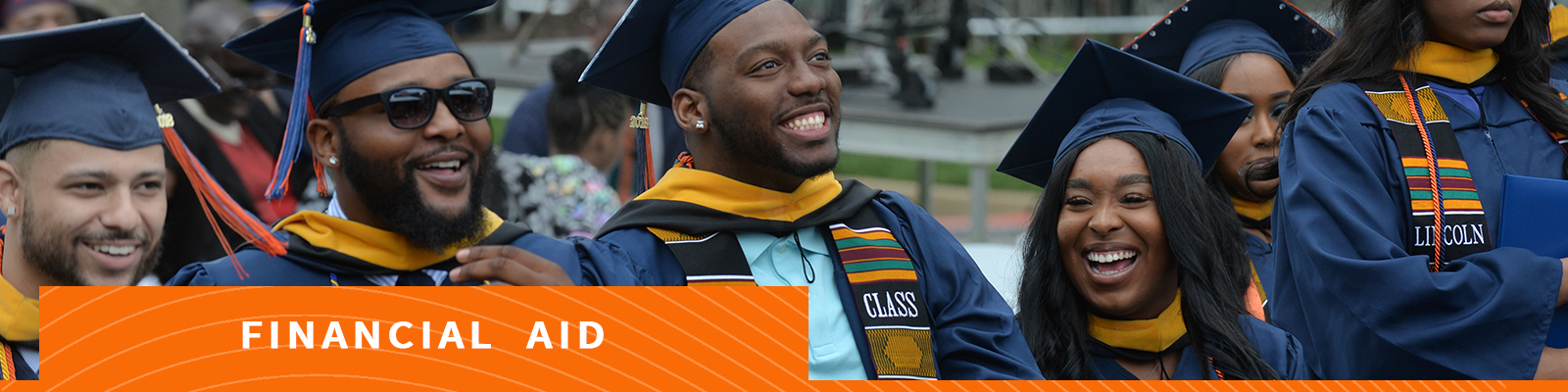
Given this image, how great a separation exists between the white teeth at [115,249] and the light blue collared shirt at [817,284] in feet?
3.64

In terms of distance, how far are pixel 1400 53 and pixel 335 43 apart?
93.1 inches

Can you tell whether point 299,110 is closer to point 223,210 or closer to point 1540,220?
point 223,210

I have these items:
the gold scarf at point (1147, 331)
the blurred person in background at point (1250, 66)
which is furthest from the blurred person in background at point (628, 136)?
the gold scarf at point (1147, 331)

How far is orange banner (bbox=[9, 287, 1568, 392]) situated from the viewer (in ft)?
6.49

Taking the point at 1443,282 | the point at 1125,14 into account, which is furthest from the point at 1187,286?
the point at 1125,14

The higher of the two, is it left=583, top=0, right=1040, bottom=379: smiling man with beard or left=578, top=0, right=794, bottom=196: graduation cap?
left=578, top=0, right=794, bottom=196: graduation cap

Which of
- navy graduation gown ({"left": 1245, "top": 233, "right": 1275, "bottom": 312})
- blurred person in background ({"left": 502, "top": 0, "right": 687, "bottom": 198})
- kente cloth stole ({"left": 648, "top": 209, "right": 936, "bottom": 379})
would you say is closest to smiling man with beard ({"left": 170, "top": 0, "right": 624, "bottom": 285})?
kente cloth stole ({"left": 648, "top": 209, "right": 936, "bottom": 379})

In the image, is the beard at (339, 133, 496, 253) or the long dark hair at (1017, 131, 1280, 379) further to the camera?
the long dark hair at (1017, 131, 1280, 379)

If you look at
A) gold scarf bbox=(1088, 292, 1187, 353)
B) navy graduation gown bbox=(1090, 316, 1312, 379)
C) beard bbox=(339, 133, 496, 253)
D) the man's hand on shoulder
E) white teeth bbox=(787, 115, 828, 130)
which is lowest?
navy graduation gown bbox=(1090, 316, 1312, 379)

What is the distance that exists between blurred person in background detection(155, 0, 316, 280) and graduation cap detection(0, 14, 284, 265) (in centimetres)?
132

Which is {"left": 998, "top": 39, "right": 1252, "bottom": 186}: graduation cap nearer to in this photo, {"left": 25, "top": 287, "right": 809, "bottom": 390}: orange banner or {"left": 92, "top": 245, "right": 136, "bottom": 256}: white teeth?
{"left": 25, "top": 287, "right": 809, "bottom": 390}: orange banner

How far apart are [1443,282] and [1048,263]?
82 centimetres

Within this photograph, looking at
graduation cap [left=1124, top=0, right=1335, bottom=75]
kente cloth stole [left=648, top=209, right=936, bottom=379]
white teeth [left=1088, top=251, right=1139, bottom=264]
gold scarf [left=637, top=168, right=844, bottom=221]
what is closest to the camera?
kente cloth stole [left=648, top=209, right=936, bottom=379]

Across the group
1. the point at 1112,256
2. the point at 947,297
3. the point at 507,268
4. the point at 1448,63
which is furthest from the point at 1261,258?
the point at 507,268
